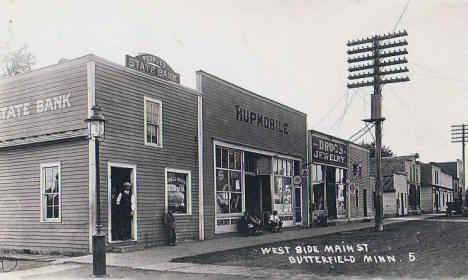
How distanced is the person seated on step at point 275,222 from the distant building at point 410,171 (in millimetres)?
27816

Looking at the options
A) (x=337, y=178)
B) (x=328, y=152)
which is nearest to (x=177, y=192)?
(x=328, y=152)

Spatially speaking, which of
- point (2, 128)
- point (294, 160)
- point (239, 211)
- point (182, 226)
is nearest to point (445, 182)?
point (294, 160)

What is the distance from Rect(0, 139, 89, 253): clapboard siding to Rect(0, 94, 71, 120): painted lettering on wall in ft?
3.57

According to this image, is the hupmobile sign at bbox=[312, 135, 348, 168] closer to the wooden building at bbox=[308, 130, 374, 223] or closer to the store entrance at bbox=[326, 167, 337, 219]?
the wooden building at bbox=[308, 130, 374, 223]

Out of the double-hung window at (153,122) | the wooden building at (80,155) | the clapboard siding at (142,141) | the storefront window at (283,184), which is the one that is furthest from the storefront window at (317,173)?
the double-hung window at (153,122)

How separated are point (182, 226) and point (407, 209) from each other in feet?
126

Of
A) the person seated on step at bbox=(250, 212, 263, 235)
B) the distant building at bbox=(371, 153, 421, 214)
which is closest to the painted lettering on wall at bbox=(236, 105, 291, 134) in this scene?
the person seated on step at bbox=(250, 212, 263, 235)

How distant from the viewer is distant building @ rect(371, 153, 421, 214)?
5097 cm

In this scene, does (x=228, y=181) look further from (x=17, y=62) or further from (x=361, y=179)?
(x=17, y=62)

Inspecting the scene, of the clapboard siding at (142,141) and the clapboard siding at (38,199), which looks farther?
the clapboard siding at (142,141)

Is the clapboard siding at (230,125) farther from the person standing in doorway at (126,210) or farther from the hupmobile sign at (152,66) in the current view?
the person standing in doorway at (126,210)

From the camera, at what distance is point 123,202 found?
15.4 m

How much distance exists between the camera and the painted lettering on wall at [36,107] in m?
15.1

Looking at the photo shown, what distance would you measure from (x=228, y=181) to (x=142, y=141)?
5.73m
